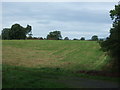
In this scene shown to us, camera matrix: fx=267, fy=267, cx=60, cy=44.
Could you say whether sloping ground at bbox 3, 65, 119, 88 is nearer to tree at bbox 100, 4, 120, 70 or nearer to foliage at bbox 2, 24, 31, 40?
tree at bbox 100, 4, 120, 70

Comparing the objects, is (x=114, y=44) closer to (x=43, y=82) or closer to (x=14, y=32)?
(x=43, y=82)

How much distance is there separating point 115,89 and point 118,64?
35.9ft

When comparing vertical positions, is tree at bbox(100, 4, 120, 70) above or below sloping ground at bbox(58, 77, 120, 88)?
above

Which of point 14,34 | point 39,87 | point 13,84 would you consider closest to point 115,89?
point 39,87

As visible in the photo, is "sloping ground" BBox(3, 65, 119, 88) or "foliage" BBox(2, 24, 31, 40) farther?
"foliage" BBox(2, 24, 31, 40)

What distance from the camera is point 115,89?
44.2 ft

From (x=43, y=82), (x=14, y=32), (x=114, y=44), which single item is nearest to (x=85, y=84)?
(x=43, y=82)

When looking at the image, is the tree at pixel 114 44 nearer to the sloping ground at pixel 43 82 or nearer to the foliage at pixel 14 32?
the sloping ground at pixel 43 82

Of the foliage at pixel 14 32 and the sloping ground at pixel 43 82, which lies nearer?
the sloping ground at pixel 43 82

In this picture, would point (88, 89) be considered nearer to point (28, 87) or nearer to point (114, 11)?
point (28, 87)

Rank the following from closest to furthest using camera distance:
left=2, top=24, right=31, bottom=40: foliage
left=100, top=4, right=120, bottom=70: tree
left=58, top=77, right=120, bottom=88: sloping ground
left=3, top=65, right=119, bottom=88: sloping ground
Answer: left=3, top=65, right=119, bottom=88: sloping ground → left=58, top=77, right=120, bottom=88: sloping ground → left=100, top=4, right=120, bottom=70: tree → left=2, top=24, right=31, bottom=40: foliage

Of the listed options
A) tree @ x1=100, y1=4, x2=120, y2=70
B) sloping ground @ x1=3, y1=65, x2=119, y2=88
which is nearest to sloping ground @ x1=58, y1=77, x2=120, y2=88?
sloping ground @ x1=3, y1=65, x2=119, y2=88

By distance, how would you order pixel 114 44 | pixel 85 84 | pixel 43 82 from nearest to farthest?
pixel 43 82
pixel 85 84
pixel 114 44

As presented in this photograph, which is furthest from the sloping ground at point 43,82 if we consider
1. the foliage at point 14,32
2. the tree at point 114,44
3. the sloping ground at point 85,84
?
the foliage at point 14,32
